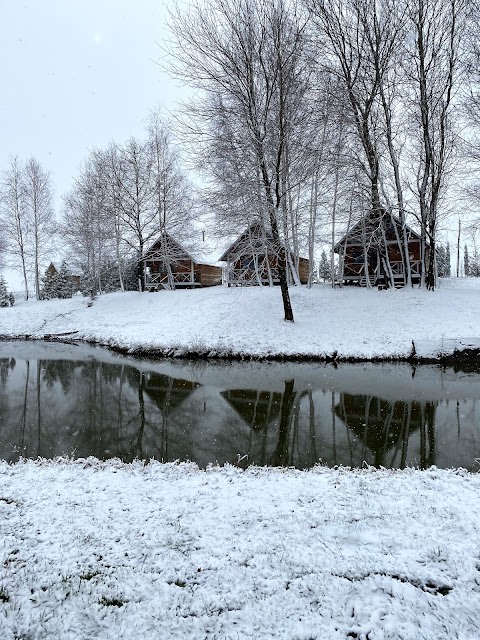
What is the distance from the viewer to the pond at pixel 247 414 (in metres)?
7.66

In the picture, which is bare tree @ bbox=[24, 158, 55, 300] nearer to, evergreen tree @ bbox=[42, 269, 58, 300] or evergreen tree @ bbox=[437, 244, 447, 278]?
evergreen tree @ bbox=[42, 269, 58, 300]

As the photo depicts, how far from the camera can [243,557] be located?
12.9 feet

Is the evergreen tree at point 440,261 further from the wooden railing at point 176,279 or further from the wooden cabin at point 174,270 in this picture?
the wooden railing at point 176,279

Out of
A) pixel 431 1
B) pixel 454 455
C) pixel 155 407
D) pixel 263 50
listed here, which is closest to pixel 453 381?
pixel 454 455

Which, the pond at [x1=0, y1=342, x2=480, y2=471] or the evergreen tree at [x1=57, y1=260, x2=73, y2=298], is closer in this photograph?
the pond at [x1=0, y1=342, x2=480, y2=471]

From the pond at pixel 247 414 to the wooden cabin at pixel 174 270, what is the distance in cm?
1618

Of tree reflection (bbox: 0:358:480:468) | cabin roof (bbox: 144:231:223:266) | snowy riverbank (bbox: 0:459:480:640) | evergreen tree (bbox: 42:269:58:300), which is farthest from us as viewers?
evergreen tree (bbox: 42:269:58:300)

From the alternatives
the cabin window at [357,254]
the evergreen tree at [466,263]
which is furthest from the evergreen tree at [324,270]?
the evergreen tree at [466,263]

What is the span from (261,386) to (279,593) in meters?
9.27

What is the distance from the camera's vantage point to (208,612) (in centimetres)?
323

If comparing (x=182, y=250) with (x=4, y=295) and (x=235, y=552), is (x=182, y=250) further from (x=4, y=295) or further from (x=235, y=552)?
(x=235, y=552)

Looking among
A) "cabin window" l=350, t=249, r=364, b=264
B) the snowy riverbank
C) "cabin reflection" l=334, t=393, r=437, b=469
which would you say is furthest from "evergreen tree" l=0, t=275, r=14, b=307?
the snowy riverbank

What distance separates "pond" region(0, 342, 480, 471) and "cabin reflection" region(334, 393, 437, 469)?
3 cm

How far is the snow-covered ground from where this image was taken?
1589cm
